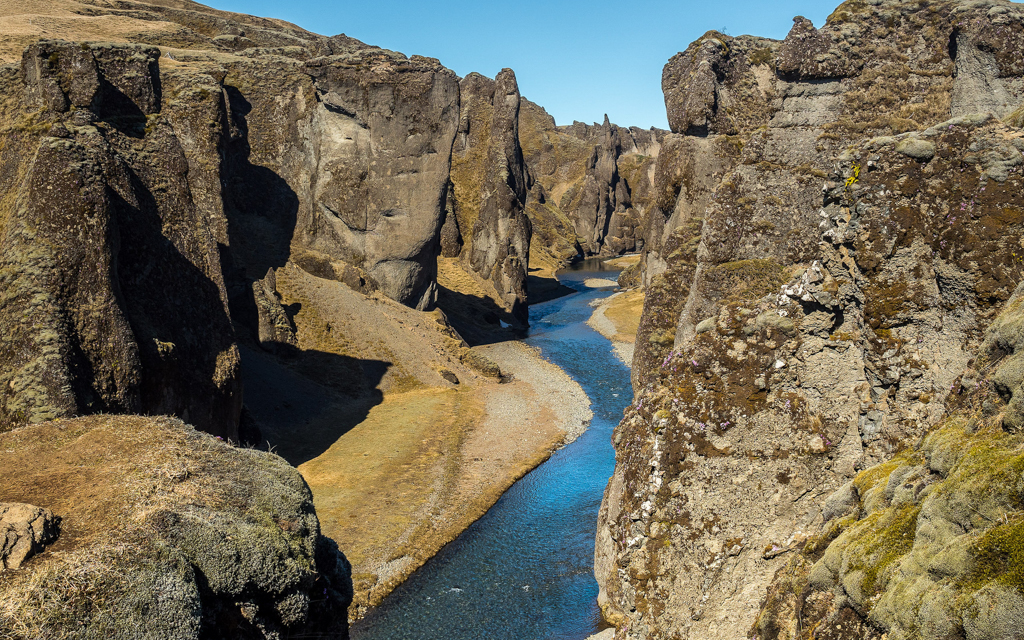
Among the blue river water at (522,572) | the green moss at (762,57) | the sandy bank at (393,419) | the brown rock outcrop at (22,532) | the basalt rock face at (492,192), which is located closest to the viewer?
the brown rock outcrop at (22,532)

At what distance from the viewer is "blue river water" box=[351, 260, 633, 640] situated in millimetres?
19781

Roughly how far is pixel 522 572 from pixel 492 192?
56.4 m

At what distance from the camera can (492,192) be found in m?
74.9

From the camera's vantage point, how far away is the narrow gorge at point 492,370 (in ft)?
26.9

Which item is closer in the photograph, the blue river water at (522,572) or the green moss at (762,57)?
the blue river water at (522,572)

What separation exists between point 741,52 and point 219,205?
26.2 meters

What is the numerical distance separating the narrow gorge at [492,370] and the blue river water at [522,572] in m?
0.14

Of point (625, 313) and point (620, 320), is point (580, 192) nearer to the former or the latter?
point (625, 313)

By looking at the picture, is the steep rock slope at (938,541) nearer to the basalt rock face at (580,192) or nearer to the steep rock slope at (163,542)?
the steep rock slope at (163,542)

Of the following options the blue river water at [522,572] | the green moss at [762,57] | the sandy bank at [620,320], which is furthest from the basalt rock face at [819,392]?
the sandy bank at [620,320]

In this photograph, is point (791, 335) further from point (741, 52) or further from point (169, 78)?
point (169, 78)

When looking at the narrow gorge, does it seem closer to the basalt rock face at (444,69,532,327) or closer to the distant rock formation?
the basalt rock face at (444,69,532,327)

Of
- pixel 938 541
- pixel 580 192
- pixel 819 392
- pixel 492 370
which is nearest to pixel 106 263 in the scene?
pixel 819 392

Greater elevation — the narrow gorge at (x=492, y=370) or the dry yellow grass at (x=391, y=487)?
the narrow gorge at (x=492, y=370)
